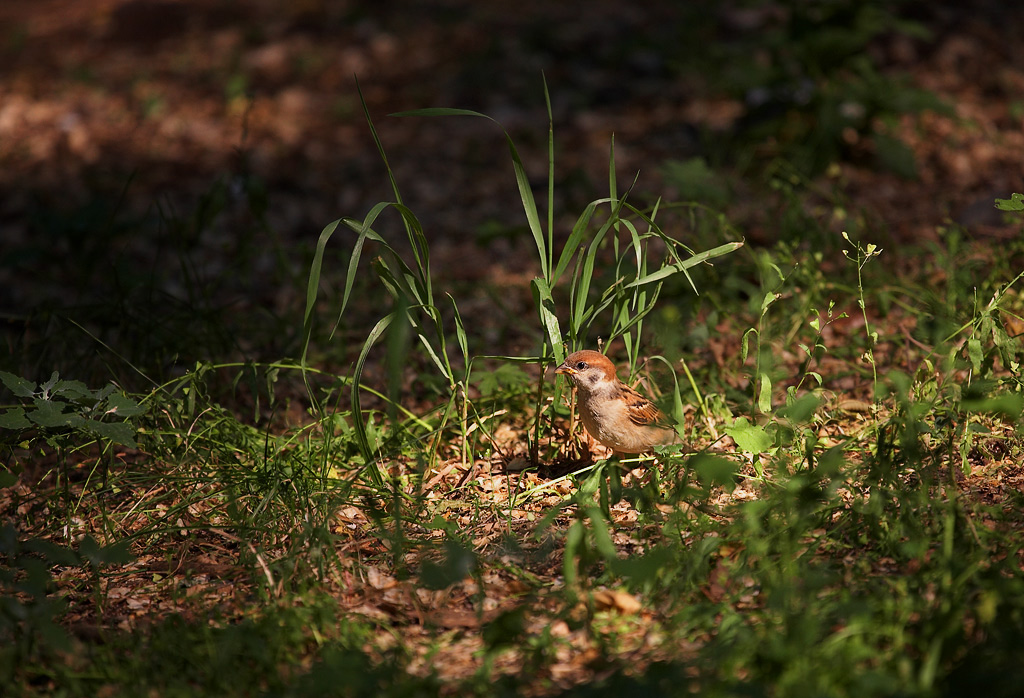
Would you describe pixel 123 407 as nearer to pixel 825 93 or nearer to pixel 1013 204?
pixel 1013 204

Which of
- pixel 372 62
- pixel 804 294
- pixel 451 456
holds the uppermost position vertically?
pixel 372 62

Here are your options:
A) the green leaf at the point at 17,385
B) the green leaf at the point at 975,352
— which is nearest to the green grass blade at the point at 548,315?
the green leaf at the point at 975,352

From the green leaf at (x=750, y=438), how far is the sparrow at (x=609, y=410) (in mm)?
240

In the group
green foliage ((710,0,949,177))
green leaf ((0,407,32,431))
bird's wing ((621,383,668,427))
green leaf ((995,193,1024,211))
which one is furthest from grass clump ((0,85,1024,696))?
green foliage ((710,0,949,177))

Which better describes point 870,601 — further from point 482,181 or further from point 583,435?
point 482,181

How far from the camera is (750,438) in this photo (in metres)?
3.26

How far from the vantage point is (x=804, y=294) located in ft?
15.4

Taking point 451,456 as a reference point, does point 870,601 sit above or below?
above

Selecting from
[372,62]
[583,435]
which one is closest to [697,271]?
[583,435]

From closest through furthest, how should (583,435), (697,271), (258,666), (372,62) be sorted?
(258,666) < (583,435) < (697,271) < (372,62)

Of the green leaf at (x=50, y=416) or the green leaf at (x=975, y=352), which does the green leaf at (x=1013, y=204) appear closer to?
the green leaf at (x=975, y=352)

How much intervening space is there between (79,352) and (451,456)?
2198 millimetres

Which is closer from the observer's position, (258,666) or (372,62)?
(258,666)

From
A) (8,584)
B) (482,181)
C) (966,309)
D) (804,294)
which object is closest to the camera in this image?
(8,584)
